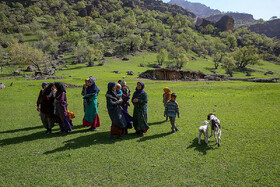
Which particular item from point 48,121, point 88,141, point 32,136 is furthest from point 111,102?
point 32,136

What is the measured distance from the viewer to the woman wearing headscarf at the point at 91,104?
35.1 ft

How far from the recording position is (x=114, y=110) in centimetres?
959

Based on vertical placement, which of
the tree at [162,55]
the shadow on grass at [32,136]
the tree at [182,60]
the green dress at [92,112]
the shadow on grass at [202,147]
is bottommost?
the shadow on grass at [202,147]

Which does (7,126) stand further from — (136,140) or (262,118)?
(262,118)

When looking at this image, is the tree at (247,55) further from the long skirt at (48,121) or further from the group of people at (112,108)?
the long skirt at (48,121)

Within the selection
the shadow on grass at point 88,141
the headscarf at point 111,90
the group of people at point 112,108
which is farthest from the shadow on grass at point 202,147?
the headscarf at point 111,90

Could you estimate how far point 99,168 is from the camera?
7016 millimetres

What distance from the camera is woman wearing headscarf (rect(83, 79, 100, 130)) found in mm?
10695

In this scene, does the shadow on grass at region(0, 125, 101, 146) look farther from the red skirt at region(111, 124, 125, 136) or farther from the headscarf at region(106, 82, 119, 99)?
the headscarf at region(106, 82, 119, 99)

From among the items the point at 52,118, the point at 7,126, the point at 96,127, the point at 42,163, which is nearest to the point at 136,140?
the point at 96,127

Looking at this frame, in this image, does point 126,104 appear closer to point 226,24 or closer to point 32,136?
point 32,136

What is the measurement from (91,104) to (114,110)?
237 centimetres

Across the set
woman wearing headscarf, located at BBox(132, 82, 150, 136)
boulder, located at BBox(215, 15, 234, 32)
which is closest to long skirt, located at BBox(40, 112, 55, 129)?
woman wearing headscarf, located at BBox(132, 82, 150, 136)

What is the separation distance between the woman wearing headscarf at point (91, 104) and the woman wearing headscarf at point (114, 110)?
1.78 m
